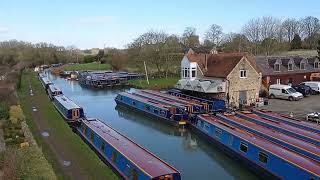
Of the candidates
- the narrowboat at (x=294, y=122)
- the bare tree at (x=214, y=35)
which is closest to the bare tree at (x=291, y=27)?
the bare tree at (x=214, y=35)

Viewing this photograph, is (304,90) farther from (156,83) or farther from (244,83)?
(156,83)

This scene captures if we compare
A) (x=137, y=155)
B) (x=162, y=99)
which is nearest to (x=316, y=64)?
(x=162, y=99)

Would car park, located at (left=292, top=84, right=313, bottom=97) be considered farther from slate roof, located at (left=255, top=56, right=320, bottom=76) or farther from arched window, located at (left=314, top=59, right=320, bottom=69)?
arched window, located at (left=314, top=59, right=320, bottom=69)

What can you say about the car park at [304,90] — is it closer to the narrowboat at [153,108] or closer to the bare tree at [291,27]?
the narrowboat at [153,108]

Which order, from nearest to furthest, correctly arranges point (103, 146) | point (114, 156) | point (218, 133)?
point (114, 156)
point (103, 146)
point (218, 133)

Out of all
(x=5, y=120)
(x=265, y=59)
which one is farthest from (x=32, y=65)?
(x=5, y=120)

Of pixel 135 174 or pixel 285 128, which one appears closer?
pixel 135 174

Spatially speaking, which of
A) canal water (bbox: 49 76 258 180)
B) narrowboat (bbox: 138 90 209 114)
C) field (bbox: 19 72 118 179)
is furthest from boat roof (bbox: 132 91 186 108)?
field (bbox: 19 72 118 179)
